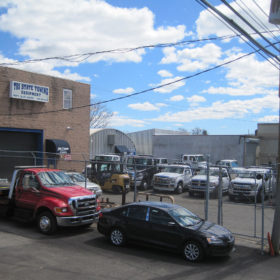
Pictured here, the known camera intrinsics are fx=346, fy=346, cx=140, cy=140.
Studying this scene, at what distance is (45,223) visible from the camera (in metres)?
11.0

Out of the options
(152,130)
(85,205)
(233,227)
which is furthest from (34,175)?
(152,130)

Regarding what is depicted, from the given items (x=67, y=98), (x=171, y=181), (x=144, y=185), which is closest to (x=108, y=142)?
(x=67, y=98)

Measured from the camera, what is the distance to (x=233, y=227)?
1270 centimetres

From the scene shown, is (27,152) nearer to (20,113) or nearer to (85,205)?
(20,113)

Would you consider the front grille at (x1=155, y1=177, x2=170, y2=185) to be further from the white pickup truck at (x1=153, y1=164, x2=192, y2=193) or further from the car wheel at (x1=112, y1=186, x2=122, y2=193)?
the car wheel at (x1=112, y1=186, x2=122, y2=193)

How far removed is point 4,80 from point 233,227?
18870mm

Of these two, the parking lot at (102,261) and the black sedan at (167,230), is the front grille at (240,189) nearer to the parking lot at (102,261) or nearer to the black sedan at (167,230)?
the parking lot at (102,261)

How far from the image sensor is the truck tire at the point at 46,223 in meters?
10.9

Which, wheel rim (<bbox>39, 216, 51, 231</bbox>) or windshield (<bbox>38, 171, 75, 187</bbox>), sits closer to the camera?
wheel rim (<bbox>39, 216, 51, 231</bbox>)

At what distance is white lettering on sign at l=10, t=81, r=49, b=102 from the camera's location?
970 inches

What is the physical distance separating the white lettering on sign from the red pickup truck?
45.0 ft

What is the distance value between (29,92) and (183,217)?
19.5 meters

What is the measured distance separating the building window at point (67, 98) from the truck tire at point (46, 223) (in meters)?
18.5

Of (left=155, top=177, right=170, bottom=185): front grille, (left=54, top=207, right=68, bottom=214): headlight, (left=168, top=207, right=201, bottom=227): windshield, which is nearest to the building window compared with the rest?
(left=155, top=177, right=170, bottom=185): front grille
